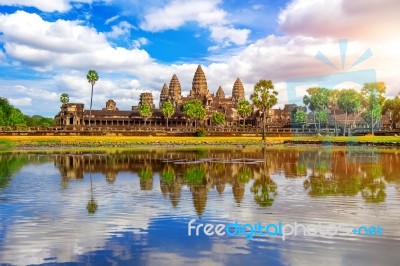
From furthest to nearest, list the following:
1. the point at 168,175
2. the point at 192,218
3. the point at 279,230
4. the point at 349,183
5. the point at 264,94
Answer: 1. the point at 264,94
2. the point at 168,175
3. the point at 349,183
4. the point at 192,218
5. the point at 279,230

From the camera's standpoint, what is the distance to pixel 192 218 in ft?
52.3

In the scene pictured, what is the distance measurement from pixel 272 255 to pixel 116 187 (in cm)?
1458

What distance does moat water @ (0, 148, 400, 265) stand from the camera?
38.1ft

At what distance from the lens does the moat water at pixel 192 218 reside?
38.1 feet

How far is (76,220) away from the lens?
15758mm

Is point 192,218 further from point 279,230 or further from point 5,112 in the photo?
point 5,112

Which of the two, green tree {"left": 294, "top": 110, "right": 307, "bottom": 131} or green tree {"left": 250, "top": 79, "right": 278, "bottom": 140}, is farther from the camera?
green tree {"left": 294, "top": 110, "right": 307, "bottom": 131}

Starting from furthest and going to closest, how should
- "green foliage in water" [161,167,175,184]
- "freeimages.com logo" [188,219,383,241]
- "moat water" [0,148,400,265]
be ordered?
"green foliage in water" [161,167,175,184] → "freeimages.com logo" [188,219,383,241] → "moat water" [0,148,400,265]

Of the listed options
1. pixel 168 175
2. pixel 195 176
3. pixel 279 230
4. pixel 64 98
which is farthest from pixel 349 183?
pixel 64 98

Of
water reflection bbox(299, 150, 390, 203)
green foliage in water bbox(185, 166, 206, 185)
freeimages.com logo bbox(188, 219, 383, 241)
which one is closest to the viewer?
freeimages.com logo bbox(188, 219, 383, 241)

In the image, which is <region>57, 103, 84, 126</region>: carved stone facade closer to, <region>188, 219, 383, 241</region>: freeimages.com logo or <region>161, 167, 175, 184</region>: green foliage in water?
<region>161, 167, 175, 184</region>: green foliage in water

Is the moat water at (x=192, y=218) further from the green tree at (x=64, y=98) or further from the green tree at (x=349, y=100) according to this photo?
the green tree at (x=64, y=98)

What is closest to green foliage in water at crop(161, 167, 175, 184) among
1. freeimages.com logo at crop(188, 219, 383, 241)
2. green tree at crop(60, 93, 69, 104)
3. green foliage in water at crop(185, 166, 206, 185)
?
green foliage in water at crop(185, 166, 206, 185)

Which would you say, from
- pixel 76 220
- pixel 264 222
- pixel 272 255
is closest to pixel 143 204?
pixel 76 220
